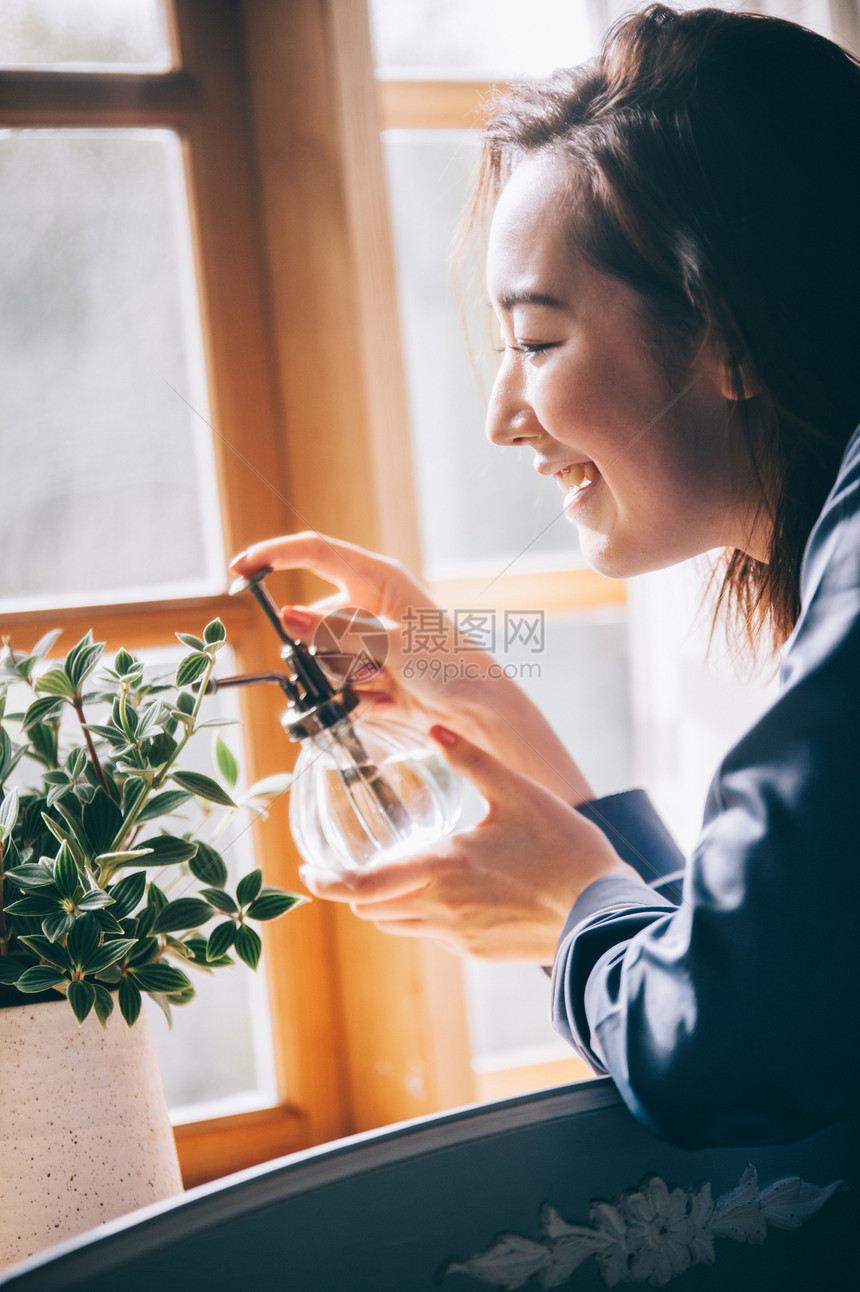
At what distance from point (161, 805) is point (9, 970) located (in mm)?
103

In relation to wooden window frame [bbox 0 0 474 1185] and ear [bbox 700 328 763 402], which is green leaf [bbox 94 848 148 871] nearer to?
wooden window frame [bbox 0 0 474 1185]

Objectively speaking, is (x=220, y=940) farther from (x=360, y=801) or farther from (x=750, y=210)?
(x=750, y=210)

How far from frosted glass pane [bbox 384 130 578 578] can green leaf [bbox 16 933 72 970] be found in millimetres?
430

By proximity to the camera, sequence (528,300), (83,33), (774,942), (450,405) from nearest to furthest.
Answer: (774,942)
(528,300)
(83,33)
(450,405)

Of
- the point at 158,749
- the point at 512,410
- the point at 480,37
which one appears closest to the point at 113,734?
the point at 158,749

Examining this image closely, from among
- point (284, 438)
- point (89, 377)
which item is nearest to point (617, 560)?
point (284, 438)

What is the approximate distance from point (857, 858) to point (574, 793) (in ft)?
1.13

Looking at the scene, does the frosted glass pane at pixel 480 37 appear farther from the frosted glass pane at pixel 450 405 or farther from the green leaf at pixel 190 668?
the green leaf at pixel 190 668

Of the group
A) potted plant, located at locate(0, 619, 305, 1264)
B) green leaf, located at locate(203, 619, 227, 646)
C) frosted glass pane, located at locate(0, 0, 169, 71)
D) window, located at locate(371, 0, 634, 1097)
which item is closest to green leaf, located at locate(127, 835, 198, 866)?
potted plant, located at locate(0, 619, 305, 1264)

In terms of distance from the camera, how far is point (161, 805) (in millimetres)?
492

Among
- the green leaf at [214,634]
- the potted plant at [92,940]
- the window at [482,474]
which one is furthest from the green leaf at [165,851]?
the window at [482,474]

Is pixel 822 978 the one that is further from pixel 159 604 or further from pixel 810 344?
pixel 159 604

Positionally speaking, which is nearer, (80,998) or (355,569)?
(80,998)

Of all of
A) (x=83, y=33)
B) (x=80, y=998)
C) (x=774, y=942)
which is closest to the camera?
(x=774, y=942)
